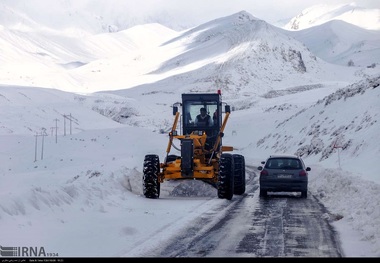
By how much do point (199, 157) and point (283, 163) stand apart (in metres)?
3.33

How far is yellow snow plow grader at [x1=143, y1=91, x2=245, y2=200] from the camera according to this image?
2155 cm

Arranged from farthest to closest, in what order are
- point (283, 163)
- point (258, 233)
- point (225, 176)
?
point (283, 163) < point (225, 176) < point (258, 233)

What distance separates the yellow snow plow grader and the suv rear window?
0.99 meters

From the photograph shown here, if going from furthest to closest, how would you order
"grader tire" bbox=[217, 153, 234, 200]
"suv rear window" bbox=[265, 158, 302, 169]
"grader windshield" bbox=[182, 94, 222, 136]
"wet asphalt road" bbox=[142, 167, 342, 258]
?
"suv rear window" bbox=[265, 158, 302, 169] → "grader windshield" bbox=[182, 94, 222, 136] → "grader tire" bbox=[217, 153, 234, 200] → "wet asphalt road" bbox=[142, 167, 342, 258]

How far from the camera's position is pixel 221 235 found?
14125 mm

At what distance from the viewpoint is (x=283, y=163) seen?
2456cm

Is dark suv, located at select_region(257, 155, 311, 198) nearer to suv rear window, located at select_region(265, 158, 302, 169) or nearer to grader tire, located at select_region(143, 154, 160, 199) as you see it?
suv rear window, located at select_region(265, 158, 302, 169)

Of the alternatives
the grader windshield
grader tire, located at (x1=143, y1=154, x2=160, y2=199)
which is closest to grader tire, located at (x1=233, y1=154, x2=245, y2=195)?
the grader windshield

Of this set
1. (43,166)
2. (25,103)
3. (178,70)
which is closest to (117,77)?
(178,70)

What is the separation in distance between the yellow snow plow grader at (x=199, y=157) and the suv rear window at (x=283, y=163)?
0.99m

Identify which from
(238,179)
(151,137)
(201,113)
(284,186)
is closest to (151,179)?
(201,113)

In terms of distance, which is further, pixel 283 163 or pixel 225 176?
pixel 283 163

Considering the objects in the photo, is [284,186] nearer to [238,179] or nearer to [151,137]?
[238,179]

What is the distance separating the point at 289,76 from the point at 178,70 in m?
27.8
